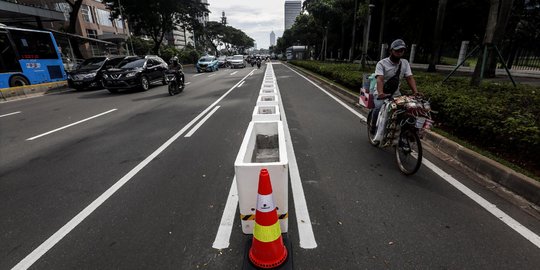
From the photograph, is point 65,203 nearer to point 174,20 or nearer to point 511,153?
point 511,153

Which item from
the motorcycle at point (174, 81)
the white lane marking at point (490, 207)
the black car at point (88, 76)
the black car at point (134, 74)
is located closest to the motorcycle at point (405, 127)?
the white lane marking at point (490, 207)

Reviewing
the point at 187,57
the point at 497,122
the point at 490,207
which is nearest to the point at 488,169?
the point at 490,207

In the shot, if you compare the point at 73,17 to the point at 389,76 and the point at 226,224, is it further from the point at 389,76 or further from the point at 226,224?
the point at 226,224

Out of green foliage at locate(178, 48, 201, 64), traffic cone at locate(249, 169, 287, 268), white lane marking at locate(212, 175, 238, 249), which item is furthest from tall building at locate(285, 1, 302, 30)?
traffic cone at locate(249, 169, 287, 268)

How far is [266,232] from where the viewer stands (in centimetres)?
218

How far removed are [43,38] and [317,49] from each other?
5455 cm

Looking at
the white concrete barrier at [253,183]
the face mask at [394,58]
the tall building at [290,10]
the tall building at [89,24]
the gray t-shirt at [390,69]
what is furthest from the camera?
the tall building at [290,10]

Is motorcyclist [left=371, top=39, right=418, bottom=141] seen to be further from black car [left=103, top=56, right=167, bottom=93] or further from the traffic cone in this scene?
black car [left=103, top=56, right=167, bottom=93]

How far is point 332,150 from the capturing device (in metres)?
5.04

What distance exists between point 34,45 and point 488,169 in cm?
1986

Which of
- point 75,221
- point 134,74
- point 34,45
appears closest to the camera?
point 75,221

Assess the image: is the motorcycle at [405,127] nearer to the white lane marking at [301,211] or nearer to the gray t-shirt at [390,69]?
the gray t-shirt at [390,69]

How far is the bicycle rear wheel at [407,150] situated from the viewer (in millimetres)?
3902

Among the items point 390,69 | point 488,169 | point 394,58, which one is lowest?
point 488,169
